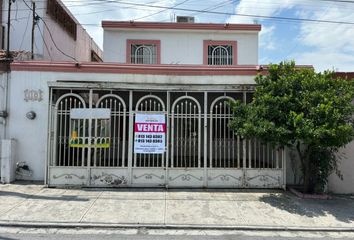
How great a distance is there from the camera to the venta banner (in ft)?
34.1

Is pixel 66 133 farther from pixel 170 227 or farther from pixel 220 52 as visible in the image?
pixel 220 52

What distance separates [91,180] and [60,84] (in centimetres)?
290

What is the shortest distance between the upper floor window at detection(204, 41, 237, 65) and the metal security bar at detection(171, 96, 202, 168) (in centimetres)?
554

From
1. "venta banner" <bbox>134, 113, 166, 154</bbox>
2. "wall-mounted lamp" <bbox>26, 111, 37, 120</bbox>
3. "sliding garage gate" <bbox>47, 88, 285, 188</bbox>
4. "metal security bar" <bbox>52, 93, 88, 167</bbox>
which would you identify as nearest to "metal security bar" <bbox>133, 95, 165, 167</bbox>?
"sliding garage gate" <bbox>47, 88, 285, 188</bbox>

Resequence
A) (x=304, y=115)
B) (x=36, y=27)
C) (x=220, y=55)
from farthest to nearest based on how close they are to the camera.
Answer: (x=220, y=55) → (x=36, y=27) → (x=304, y=115)

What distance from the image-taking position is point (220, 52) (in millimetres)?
15797

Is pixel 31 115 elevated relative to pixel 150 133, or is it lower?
elevated

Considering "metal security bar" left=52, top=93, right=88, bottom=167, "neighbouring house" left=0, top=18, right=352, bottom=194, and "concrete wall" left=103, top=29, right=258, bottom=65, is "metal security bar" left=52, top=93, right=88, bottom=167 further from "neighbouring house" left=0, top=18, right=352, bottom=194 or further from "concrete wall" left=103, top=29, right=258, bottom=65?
"concrete wall" left=103, top=29, right=258, bottom=65

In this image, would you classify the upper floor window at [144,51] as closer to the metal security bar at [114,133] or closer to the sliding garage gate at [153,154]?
the sliding garage gate at [153,154]

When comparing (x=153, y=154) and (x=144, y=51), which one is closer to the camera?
(x=153, y=154)

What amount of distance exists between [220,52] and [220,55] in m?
0.13

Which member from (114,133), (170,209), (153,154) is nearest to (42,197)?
(114,133)

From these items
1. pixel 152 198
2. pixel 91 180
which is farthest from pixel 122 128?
pixel 152 198

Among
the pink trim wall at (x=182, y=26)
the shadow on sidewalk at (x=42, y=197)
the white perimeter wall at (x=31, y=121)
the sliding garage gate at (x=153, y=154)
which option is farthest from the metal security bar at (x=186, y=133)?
the pink trim wall at (x=182, y=26)
